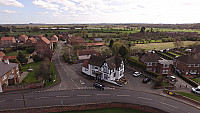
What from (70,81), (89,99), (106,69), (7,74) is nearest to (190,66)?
(106,69)

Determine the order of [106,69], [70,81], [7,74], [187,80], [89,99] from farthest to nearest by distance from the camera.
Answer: [187,80] < [70,81] < [106,69] < [7,74] < [89,99]

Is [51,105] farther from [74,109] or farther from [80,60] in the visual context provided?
[80,60]

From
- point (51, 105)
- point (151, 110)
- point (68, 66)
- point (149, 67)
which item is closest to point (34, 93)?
point (51, 105)

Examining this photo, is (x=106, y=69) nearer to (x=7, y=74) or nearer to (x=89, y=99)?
(x=89, y=99)

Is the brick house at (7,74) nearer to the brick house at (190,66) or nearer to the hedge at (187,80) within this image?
the hedge at (187,80)

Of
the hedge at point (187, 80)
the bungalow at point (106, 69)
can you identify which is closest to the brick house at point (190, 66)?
the hedge at point (187, 80)

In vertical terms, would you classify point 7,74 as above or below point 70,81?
above

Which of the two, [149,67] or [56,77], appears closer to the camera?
[56,77]
